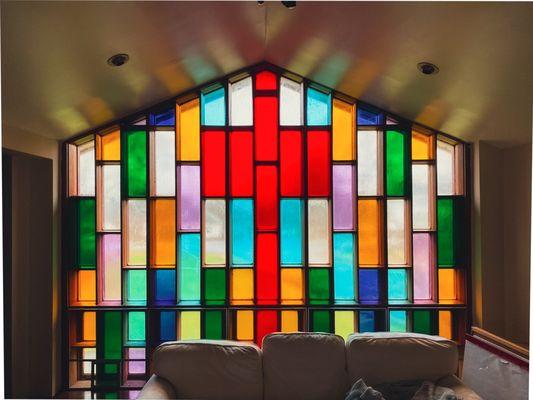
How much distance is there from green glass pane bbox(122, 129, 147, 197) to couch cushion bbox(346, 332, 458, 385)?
2385 millimetres

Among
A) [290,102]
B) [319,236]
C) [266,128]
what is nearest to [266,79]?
[290,102]

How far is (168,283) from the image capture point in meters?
4.09

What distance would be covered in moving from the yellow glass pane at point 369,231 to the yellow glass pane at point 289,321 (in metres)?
0.75

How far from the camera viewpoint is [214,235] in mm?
4125

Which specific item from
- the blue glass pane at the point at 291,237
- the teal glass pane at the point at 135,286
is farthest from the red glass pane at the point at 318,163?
the teal glass pane at the point at 135,286

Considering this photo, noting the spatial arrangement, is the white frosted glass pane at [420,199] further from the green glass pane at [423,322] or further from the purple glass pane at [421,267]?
the green glass pane at [423,322]

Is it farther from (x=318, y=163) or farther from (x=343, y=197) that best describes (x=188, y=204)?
(x=343, y=197)

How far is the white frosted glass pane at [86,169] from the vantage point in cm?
414

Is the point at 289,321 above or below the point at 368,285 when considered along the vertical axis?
below

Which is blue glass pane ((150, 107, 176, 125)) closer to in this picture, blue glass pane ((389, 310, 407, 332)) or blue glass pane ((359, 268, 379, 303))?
blue glass pane ((359, 268, 379, 303))

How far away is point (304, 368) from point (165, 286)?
1905 millimetres

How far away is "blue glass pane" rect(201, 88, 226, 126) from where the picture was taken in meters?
4.18

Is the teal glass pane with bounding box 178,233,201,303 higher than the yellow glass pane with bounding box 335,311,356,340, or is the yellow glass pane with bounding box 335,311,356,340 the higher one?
the teal glass pane with bounding box 178,233,201,303

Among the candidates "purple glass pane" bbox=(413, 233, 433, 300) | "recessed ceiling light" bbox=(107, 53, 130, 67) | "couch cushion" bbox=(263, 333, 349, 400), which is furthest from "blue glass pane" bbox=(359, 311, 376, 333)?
"recessed ceiling light" bbox=(107, 53, 130, 67)
